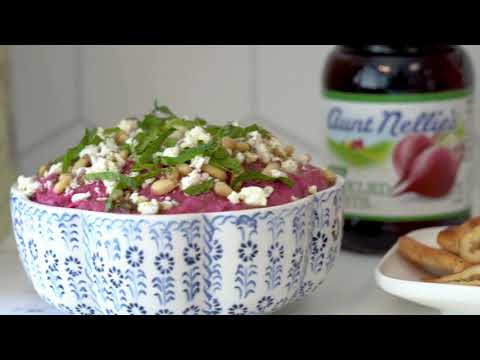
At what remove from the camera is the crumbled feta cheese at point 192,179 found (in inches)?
25.7

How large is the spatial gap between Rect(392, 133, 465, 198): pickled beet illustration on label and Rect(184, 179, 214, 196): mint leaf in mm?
282

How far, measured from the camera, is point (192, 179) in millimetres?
655

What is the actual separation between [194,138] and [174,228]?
9 centimetres

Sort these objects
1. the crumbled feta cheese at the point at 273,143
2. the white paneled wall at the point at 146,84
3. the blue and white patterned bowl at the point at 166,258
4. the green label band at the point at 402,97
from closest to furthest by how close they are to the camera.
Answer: the blue and white patterned bowl at the point at 166,258 → the crumbled feta cheese at the point at 273,143 → the green label band at the point at 402,97 → the white paneled wall at the point at 146,84

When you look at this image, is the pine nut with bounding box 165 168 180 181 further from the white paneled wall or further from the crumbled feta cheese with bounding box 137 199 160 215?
the white paneled wall

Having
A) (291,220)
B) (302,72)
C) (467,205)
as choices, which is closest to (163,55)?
(302,72)

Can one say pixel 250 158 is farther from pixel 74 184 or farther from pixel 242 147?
pixel 74 184

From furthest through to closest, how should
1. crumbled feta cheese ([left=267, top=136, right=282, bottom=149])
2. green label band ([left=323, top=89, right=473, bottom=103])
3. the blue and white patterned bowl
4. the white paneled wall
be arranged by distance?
the white paneled wall, green label band ([left=323, top=89, right=473, bottom=103]), crumbled feta cheese ([left=267, top=136, right=282, bottom=149]), the blue and white patterned bowl

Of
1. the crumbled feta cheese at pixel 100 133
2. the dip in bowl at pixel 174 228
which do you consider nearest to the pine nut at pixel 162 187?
the dip in bowl at pixel 174 228

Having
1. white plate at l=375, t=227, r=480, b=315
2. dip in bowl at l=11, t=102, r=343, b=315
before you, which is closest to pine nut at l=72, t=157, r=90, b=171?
dip in bowl at l=11, t=102, r=343, b=315

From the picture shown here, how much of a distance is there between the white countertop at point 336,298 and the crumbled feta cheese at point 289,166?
0.11m

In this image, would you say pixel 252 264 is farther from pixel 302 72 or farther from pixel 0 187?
pixel 302 72

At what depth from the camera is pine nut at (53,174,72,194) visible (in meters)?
0.68

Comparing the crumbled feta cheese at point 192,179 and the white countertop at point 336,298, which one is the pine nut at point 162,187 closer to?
the crumbled feta cheese at point 192,179
